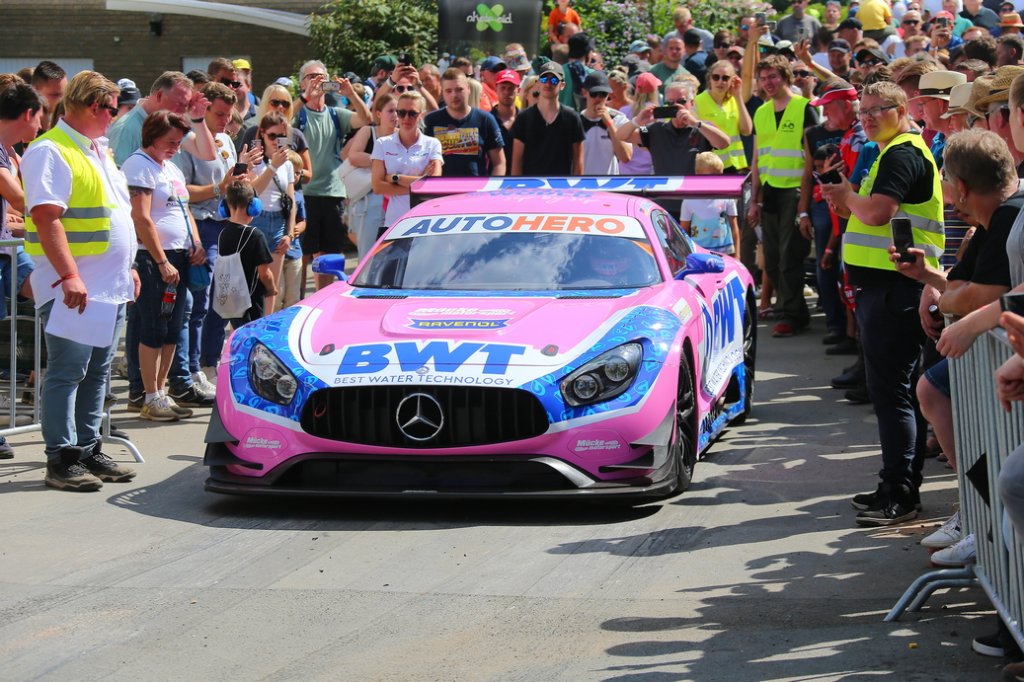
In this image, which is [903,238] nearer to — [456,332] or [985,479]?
[985,479]

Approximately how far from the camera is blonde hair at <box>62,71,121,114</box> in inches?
313

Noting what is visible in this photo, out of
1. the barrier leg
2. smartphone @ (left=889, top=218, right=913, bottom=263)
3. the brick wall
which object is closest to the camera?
the barrier leg

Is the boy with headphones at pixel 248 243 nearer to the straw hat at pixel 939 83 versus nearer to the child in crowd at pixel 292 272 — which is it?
the child in crowd at pixel 292 272

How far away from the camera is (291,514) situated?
24.3ft

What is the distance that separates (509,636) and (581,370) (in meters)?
2.09

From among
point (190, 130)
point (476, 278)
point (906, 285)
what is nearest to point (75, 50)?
point (190, 130)

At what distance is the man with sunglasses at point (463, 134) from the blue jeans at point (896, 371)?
649cm

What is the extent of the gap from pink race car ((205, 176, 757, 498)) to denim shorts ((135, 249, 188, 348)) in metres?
1.90

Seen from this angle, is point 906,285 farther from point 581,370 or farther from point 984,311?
point 984,311

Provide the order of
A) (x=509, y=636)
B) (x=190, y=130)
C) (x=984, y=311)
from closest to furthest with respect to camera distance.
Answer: (x=984, y=311) < (x=509, y=636) < (x=190, y=130)

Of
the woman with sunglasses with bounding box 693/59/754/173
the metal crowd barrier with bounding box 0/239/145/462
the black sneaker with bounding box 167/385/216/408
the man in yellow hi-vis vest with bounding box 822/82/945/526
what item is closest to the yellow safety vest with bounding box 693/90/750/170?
the woman with sunglasses with bounding box 693/59/754/173

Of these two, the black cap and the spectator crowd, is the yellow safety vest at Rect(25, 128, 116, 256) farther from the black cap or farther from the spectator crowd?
the black cap

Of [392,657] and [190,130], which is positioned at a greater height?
[190,130]

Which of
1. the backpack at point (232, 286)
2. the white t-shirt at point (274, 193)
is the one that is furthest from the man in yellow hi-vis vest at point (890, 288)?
the white t-shirt at point (274, 193)
